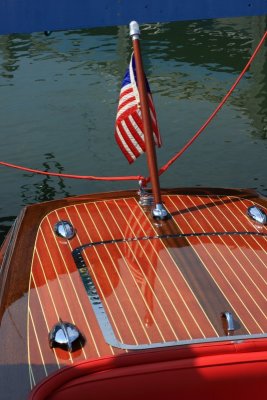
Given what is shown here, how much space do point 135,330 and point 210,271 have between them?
0.94 m

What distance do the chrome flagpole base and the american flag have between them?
2.61 ft

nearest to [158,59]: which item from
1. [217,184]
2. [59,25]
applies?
[217,184]

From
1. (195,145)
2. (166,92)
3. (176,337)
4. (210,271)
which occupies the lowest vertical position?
(176,337)

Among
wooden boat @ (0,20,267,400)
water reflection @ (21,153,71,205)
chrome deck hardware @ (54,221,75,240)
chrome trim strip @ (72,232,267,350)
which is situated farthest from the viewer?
water reflection @ (21,153,71,205)

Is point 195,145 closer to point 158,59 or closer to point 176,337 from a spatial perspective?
point 158,59

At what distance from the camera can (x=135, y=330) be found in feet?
15.3

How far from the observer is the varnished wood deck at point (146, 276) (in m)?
4.64

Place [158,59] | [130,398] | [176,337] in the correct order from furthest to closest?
[158,59] → [176,337] → [130,398]

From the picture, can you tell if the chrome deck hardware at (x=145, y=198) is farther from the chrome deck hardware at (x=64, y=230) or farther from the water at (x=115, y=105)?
the water at (x=115, y=105)

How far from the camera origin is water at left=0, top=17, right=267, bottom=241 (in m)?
12.1

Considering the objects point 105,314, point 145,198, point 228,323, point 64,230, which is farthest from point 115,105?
point 228,323

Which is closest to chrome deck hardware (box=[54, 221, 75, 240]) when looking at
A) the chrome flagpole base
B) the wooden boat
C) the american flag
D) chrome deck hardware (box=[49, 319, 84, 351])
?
the wooden boat

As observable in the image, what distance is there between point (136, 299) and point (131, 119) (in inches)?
87.4

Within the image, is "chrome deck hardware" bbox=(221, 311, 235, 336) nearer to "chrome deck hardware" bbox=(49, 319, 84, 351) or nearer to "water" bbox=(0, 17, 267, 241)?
"chrome deck hardware" bbox=(49, 319, 84, 351)
